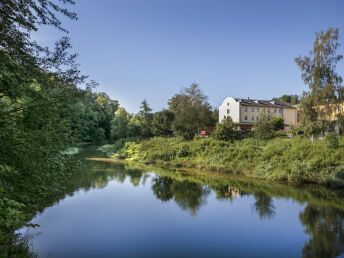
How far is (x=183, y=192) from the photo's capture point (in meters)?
14.9

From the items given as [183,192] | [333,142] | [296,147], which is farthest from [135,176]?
[333,142]

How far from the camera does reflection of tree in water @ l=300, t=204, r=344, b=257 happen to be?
24.6 ft

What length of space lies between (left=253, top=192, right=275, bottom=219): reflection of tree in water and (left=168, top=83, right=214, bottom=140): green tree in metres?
18.1

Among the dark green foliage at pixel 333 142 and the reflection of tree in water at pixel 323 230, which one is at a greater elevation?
the dark green foliage at pixel 333 142

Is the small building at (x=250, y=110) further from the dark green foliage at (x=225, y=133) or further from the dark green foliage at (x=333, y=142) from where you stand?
the dark green foliage at (x=333, y=142)

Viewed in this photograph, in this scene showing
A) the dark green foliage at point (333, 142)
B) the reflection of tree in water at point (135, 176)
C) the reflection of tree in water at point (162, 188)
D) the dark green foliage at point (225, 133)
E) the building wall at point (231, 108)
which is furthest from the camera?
the building wall at point (231, 108)

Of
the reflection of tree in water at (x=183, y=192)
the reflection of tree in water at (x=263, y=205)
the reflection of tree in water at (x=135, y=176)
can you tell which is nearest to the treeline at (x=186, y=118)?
the reflection of tree in water at (x=135, y=176)

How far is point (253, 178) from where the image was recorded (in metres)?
18.5

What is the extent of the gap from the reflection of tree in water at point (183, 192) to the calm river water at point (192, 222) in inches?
2.1

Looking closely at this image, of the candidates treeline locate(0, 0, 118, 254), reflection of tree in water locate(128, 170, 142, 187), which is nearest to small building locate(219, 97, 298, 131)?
reflection of tree in water locate(128, 170, 142, 187)

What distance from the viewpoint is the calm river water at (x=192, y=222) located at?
7.68 metres

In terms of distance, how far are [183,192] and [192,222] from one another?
4698 mm

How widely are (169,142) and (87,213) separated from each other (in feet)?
69.2

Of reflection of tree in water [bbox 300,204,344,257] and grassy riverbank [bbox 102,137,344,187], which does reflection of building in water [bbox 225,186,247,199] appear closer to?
reflection of tree in water [bbox 300,204,344,257]
